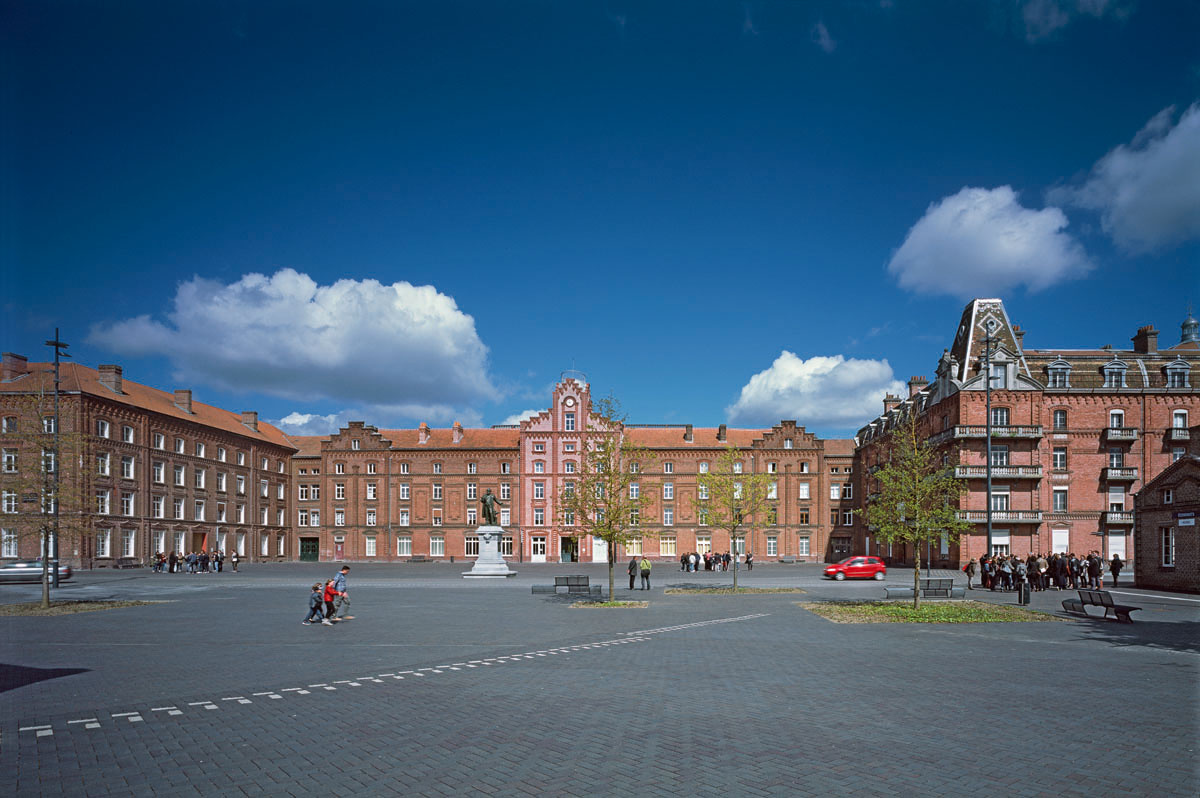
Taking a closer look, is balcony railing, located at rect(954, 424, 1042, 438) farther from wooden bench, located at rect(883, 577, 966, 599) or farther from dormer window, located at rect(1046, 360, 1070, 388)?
wooden bench, located at rect(883, 577, 966, 599)

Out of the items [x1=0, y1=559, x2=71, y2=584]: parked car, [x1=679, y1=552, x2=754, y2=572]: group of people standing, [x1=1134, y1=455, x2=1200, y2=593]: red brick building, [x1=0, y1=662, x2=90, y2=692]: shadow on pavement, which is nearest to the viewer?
[x1=0, y1=662, x2=90, y2=692]: shadow on pavement

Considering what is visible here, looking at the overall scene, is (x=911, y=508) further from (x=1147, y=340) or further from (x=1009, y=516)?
(x=1147, y=340)

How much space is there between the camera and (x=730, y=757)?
884 cm

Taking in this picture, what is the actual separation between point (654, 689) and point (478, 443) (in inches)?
2987

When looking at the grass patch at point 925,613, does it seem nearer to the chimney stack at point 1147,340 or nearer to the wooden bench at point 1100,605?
the wooden bench at point 1100,605

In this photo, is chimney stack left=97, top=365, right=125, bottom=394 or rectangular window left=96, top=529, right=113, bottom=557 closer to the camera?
rectangular window left=96, top=529, right=113, bottom=557

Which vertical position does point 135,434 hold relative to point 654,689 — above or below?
above

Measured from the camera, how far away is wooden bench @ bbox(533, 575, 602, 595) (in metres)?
30.7

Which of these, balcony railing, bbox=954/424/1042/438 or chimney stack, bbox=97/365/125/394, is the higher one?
chimney stack, bbox=97/365/125/394

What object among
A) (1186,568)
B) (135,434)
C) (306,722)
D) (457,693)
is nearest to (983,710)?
(457,693)

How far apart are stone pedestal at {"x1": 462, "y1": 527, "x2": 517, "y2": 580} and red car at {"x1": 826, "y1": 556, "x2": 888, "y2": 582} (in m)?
18.6

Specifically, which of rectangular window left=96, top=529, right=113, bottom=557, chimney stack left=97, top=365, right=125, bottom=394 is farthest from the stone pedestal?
chimney stack left=97, top=365, right=125, bottom=394

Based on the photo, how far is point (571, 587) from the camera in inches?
1219

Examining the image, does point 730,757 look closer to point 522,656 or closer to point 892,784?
point 892,784
